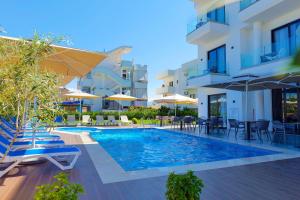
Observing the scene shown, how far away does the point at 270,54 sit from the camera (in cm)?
1262

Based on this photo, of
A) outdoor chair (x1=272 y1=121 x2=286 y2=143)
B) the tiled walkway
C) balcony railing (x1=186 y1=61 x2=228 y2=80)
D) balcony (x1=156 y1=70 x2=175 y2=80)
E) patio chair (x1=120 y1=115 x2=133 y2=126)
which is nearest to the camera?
the tiled walkway

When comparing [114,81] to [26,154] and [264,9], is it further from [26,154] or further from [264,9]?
[26,154]

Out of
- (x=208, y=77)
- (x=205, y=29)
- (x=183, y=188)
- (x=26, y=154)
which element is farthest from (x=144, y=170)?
(x=205, y=29)

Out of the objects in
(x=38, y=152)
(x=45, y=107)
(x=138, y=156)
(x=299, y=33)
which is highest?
(x=299, y=33)

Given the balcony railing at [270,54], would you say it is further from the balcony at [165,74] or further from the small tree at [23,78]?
the balcony at [165,74]

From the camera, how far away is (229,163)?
629cm

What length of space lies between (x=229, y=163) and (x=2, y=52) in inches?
240

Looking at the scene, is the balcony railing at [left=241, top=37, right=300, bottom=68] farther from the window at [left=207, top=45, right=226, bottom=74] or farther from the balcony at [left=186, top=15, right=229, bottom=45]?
the balcony at [left=186, top=15, right=229, bottom=45]

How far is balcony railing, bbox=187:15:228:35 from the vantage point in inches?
674

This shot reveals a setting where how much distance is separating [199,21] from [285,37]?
683cm

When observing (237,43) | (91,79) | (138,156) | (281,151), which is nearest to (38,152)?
(138,156)

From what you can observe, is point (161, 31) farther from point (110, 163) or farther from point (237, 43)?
point (110, 163)

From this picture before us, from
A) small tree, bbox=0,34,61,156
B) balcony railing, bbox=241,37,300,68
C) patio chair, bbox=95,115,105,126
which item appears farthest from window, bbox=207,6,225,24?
small tree, bbox=0,34,61,156

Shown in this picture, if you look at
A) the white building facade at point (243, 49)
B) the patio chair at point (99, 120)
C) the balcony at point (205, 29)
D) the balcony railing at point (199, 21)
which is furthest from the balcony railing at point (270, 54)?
the patio chair at point (99, 120)
